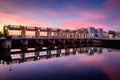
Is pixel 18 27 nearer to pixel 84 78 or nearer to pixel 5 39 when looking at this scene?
pixel 5 39

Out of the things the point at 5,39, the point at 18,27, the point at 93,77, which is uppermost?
the point at 18,27

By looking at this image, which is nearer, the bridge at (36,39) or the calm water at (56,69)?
the calm water at (56,69)

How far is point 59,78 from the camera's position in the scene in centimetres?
1808

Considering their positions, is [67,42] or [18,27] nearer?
[18,27]

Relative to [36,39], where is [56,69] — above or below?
below

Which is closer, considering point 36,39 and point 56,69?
point 56,69

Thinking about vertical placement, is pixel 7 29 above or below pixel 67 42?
above

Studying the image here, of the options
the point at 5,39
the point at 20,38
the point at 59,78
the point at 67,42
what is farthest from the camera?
the point at 67,42

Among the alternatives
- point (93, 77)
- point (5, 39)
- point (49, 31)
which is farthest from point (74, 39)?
point (93, 77)

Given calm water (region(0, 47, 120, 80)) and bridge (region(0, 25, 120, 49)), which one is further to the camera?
bridge (region(0, 25, 120, 49))

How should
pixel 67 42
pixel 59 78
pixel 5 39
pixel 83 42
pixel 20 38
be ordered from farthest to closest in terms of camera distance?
1. pixel 83 42
2. pixel 67 42
3. pixel 20 38
4. pixel 5 39
5. pixel 59 78

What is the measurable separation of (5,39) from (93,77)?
3184 cm

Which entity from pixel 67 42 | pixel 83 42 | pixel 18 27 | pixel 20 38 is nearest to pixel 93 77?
pixel 20 38

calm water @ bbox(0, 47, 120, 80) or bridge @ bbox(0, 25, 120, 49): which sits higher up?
bridge @ bbox(0, 25, 120, 49)
